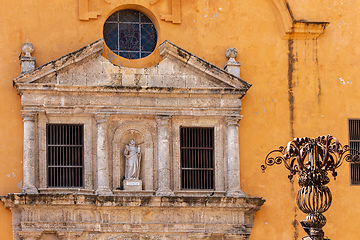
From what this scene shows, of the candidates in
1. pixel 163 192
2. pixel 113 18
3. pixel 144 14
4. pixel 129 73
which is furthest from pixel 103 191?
pixel 144 14

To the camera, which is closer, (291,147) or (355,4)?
(291,147)

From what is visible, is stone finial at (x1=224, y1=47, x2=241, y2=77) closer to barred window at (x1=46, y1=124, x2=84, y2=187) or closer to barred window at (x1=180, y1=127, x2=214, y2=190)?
barred window at (x1=180, y1=127, x2=214, y2=190)

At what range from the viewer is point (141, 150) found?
19.5 meters

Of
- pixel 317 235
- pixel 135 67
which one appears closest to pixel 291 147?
pixel 317 235

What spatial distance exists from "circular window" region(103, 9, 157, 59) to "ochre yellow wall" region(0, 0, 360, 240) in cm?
24

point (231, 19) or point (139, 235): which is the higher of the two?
point (231, 19)

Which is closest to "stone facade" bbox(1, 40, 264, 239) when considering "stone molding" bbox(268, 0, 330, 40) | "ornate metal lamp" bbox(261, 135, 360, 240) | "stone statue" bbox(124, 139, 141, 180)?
"stone statue" bbox(124, 139, 141, 180)

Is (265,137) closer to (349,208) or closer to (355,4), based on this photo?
(349,208)

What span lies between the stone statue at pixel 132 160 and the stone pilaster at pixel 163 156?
428 millimetres

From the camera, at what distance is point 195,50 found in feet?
66.0

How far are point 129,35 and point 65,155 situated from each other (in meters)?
2.90

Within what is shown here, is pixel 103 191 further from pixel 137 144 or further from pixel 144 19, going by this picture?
pixel 144 19

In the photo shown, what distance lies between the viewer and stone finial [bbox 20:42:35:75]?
63.0 ft

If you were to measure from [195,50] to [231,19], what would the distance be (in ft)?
3.47
